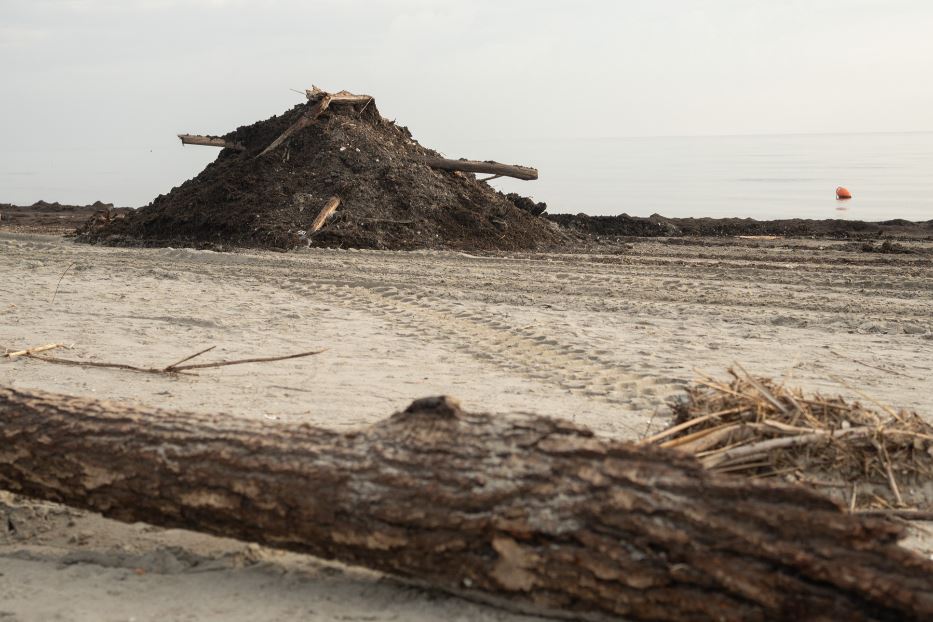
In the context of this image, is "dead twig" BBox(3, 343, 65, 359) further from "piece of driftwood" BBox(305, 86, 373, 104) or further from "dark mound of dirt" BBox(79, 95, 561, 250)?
"piece of driftwood" BBox(305, 86, 373, 104)

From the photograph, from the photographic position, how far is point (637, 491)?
3.03 metres

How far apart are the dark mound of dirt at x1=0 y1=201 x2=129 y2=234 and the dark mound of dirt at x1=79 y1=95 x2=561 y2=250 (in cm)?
186

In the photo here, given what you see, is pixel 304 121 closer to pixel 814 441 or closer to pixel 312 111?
pixel 312 111

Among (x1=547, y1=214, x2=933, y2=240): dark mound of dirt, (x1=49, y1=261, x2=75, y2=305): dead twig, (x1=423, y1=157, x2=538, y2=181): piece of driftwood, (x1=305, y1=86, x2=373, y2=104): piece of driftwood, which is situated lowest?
(x1=49, y1=261, x2=75, y2=305): dead twig

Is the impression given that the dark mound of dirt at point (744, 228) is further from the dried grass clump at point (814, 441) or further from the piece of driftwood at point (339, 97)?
the dried grass clump at point (814, 441)

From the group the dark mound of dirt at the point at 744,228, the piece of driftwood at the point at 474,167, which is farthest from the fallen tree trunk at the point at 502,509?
the dark mound of dirt at the point at 744,228

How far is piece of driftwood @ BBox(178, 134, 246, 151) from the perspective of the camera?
54.0ft

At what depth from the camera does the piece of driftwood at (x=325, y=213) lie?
1442 cm

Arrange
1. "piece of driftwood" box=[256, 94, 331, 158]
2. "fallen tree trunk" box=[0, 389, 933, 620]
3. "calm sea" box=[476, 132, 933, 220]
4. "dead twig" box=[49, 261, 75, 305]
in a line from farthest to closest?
"calm sea" box=[476, 132, 933, 220]
"piece of driftwood" box=[256, 94, 331, 158]
"dead twig" box=[49, 261, 75, 305]
"fallen tree trunk" box=[0, 389, 933, 620]

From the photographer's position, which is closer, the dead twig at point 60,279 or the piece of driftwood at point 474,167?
the dead twig at point 60,279

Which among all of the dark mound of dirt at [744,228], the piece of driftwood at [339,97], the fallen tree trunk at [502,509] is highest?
the piece of driftwood at [339,97]

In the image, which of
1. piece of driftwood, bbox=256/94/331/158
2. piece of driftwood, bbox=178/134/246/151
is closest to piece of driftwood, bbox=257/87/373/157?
piece of driftwood, bbox=256/94/331/158

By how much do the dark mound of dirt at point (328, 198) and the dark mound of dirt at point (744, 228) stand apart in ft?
4.76

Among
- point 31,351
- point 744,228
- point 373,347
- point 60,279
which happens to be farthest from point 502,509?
point 744,228
